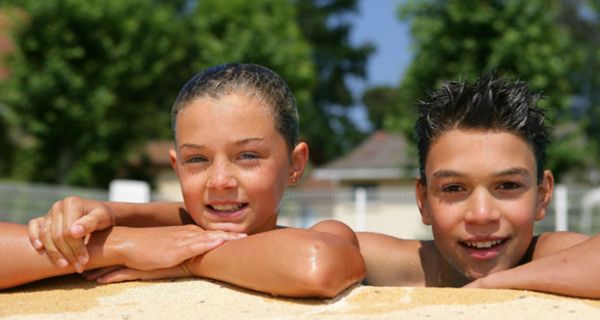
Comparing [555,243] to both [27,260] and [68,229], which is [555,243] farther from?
[27,260]

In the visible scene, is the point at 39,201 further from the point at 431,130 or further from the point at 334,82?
the point at 334,82

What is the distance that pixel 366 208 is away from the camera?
1625cm

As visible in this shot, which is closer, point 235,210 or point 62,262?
point 62,262

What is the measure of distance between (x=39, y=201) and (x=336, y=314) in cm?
1155

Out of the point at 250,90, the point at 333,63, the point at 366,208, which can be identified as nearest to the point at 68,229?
the point at 250,90

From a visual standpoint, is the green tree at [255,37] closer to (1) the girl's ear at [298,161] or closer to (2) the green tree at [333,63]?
(2) the green tree at [333,63]

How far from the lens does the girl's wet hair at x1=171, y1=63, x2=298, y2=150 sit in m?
2.53

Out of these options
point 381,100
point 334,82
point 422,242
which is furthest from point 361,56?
point 422,242

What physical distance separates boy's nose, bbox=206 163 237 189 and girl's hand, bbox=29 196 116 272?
34cm

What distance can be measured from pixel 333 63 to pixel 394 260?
4253 cm

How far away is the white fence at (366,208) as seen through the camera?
492 inches

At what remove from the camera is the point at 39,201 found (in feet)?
41.3

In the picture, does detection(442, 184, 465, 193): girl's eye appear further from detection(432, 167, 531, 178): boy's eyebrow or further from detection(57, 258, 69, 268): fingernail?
detection(57, 258, 69, 268): fingernail

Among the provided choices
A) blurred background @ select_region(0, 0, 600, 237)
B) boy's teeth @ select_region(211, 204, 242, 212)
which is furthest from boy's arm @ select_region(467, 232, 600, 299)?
blurred background @ select_region(0, 0, 600, 237)
